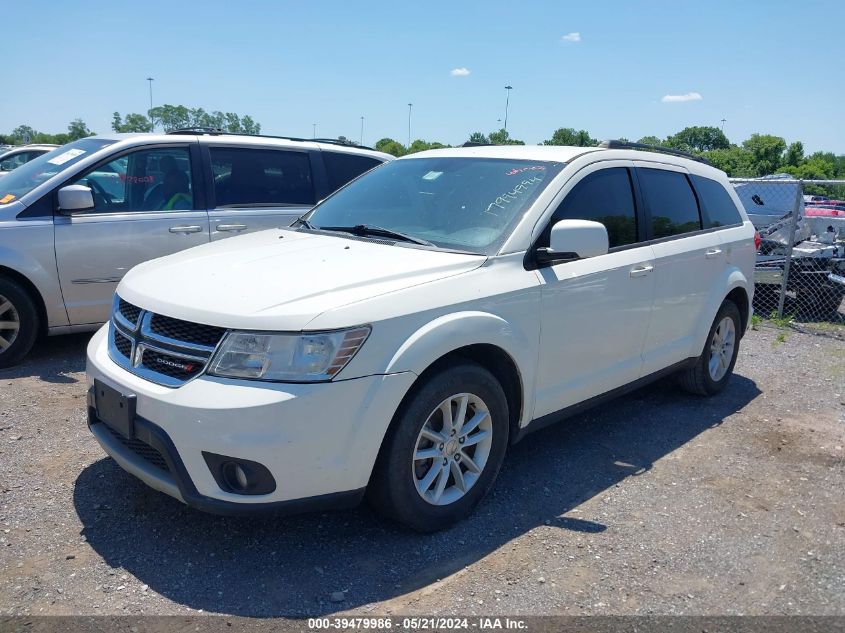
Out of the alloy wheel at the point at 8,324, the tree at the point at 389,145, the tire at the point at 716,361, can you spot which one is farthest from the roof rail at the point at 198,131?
the tree at the point at 389,145

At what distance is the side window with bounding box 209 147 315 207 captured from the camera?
6.56 m

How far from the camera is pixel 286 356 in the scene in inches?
117

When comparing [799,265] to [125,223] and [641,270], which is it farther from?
[125,223]

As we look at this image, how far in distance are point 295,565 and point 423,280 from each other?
1416 mm

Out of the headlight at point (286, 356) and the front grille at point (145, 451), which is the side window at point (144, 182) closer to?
the front grille at point (145, 451)

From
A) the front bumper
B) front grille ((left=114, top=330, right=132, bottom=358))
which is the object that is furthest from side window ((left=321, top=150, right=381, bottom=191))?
the front bumper

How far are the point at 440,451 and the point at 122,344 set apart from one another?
163 centimetres

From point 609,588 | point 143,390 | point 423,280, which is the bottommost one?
point 609,588

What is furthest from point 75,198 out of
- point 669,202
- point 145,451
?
point 669,202

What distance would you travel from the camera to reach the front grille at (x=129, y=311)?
3.46m

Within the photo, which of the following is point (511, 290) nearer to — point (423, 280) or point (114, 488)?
point (423, 280)

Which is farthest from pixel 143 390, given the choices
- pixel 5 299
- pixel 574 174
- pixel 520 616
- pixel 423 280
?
pixel 5 299

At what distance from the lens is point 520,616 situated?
2.96 metres

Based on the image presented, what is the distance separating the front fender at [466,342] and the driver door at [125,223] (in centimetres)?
364
